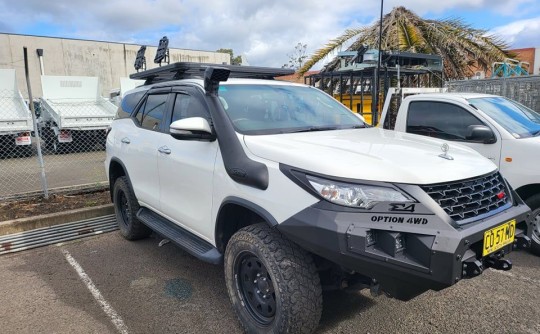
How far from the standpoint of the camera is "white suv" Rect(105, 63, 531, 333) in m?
2.25

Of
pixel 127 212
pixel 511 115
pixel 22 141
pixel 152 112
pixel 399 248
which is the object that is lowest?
pixel 127 212

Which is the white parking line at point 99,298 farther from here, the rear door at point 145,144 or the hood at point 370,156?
the hood at point 370,156

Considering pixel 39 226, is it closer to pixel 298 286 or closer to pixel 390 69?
pixel 298 286

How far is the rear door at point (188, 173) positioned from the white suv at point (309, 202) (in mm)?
15

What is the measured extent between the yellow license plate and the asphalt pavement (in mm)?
841

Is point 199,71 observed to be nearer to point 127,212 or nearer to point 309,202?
point 127,212

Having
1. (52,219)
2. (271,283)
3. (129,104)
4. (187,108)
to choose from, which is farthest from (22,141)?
(271,283)

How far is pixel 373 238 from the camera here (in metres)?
2.27

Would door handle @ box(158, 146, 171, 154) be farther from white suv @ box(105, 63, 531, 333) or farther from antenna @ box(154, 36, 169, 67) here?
antenna @ box(154, 36, 169, 67)

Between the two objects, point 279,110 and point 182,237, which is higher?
point 279,110

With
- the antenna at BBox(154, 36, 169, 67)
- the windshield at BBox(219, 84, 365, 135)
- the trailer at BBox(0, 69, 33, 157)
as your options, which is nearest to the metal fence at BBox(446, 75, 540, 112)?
the windshield at BBox(219, 84, 365, 135)

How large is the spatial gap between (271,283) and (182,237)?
1.30 m

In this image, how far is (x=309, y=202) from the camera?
240 centimetres

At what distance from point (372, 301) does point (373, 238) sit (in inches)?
55.7
